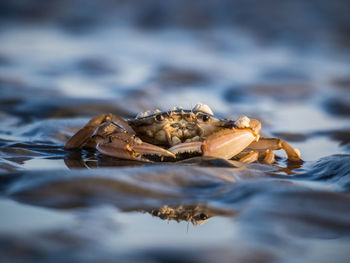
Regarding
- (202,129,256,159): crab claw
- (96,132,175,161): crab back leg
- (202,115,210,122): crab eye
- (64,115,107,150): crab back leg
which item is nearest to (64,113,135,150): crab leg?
(64,115,107,150): crab back leg

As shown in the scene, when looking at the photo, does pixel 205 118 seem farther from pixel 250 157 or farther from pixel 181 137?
pixel 250 157

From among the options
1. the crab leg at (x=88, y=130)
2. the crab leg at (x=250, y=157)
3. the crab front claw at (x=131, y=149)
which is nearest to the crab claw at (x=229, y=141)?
the crab leg at (x=250, y=157)

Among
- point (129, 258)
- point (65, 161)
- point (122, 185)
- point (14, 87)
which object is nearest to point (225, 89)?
point (14, 87)

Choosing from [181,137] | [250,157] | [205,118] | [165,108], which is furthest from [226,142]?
[165,108]

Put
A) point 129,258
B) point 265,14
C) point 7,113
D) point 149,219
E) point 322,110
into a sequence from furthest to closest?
point 265,14 < point 322,110 < point 7,113 < point 149,219 < point 129,258

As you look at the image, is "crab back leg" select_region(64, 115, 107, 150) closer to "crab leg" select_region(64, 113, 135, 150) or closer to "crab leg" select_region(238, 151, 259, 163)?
"crab leg" select_region(64, 113, 135, 150)

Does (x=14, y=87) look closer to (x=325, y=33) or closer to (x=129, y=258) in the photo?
(x=129, y=258)
